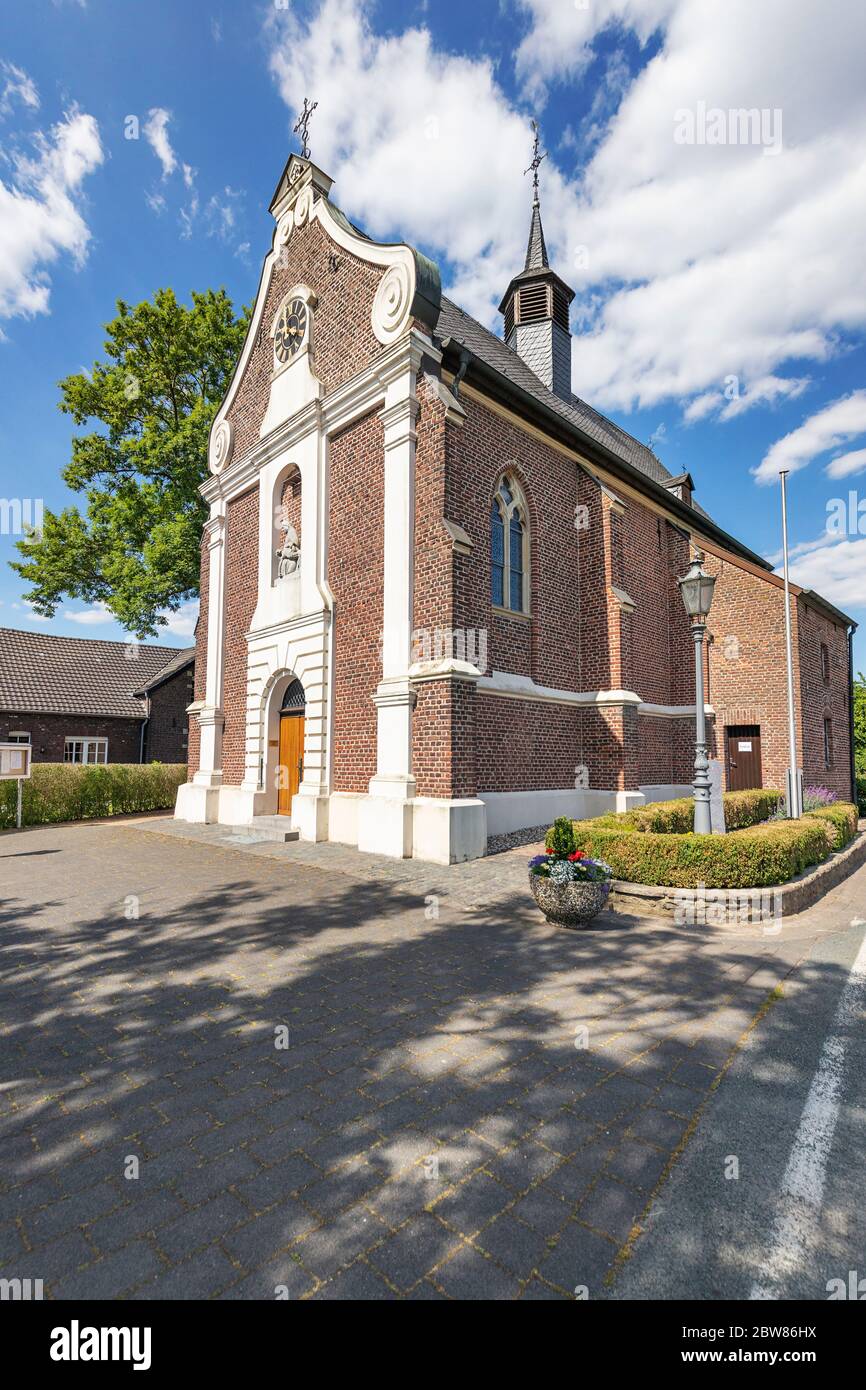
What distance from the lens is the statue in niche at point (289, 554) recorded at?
530 inches

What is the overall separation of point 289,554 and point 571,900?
1020 cm

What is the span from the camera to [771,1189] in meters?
2.46

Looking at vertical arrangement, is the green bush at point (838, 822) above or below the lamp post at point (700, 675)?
below

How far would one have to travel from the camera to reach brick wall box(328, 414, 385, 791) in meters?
11.1

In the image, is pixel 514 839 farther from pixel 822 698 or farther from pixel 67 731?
pixel 67 731

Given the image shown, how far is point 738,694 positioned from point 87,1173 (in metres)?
17.6

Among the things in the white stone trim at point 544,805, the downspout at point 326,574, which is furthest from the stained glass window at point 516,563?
the white stone trim at point 544,805

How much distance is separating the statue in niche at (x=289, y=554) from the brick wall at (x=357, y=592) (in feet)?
4.71

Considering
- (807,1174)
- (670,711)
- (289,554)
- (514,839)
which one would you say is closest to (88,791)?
(289,554)

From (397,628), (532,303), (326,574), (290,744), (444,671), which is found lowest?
(290,744)

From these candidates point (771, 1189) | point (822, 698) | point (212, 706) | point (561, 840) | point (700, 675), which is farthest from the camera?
point (822, 698)

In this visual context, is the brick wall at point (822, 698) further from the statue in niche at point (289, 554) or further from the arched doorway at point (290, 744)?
the statue in niche at point (289, 554)

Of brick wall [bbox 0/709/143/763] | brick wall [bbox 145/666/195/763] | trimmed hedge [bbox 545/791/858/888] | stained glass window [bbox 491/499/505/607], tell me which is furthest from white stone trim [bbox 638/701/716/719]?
brick wall [bbox 0/709/143/763]
